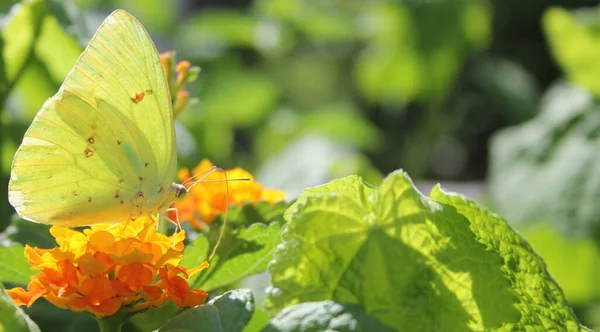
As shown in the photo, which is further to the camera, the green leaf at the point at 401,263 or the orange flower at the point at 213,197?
the orange flower at the point at 213,197

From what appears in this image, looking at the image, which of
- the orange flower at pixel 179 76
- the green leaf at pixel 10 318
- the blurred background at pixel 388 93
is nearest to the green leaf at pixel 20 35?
the blurred background at pixel 388 93

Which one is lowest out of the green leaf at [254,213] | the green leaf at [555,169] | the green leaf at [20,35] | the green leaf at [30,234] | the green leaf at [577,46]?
the green leaf at [30,234]

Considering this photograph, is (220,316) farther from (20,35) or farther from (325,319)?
(20,35)

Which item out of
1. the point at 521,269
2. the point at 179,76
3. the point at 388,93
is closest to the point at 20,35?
the point at 179,76

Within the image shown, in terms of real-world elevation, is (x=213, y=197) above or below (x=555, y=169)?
below

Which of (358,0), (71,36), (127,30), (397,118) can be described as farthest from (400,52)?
(127,30)

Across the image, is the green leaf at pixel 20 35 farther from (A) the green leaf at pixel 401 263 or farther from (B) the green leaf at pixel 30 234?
(A) the green leaf at pixel 401 263
